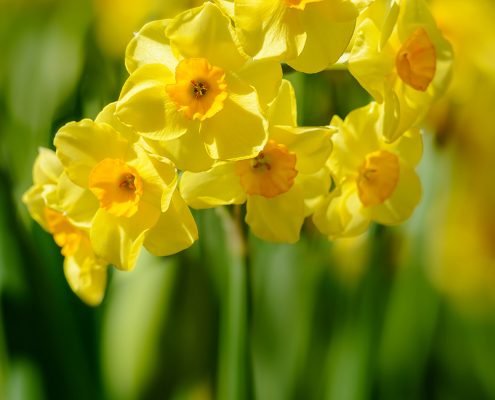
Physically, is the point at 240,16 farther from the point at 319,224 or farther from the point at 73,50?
the point at 73,50

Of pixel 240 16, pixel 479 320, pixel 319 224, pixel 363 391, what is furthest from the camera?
pixel 479 320

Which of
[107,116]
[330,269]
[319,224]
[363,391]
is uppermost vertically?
[107,116]

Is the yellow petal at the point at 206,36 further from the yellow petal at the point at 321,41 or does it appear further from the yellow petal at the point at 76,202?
the yellow petal at the point at 76,202

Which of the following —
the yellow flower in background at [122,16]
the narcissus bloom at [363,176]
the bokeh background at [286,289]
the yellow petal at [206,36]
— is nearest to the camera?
the yellow petal at [206,36]

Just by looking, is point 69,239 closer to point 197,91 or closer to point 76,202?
point 76,202

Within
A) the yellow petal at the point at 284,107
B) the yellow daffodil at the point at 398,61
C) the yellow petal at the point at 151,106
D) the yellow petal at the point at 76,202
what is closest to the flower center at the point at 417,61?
the yellow daffodil at the point at 398,61

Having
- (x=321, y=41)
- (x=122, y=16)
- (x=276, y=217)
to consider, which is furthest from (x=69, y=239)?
(x=122, y=16)

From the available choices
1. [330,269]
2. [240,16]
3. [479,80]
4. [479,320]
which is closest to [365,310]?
[330,269]
